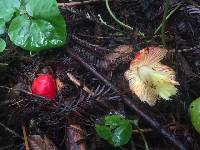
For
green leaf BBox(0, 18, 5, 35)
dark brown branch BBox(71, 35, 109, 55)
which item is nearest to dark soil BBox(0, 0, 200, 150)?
dark brown branch BBox(71, 35, 109, 55)

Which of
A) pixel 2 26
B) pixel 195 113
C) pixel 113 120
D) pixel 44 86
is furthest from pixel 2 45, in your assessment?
pixel 195 113

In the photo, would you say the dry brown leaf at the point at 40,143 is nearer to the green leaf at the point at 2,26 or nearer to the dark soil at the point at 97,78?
the dark soil at the point at 97,78

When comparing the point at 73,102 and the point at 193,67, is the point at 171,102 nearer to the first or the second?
the point at 193,67

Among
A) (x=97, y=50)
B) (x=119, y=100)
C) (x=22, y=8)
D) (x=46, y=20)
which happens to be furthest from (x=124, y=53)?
(x=22, y=8)

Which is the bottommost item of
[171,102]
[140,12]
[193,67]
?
[171,102]

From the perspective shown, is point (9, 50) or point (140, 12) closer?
point (9, 50)

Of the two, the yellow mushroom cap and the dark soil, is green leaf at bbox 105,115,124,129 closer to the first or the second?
the dark soil
